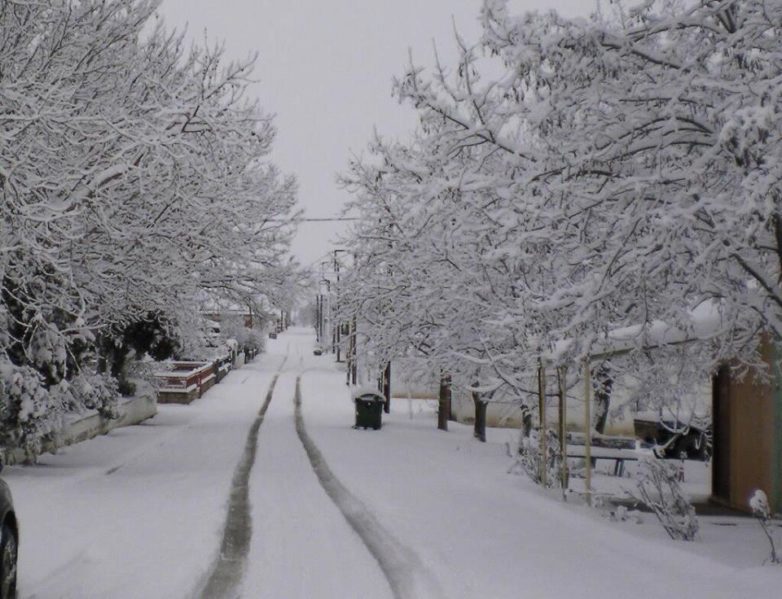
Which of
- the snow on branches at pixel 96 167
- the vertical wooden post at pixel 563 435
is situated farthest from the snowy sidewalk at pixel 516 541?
the snow on branches at pixel 96 167

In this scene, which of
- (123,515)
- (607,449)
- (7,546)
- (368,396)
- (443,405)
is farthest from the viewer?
(443,405)

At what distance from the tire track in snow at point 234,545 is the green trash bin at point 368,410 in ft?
35.0

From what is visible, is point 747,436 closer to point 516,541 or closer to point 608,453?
point 608,453

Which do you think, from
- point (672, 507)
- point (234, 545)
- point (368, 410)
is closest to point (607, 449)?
point (672, 507)

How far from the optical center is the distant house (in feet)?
43.6

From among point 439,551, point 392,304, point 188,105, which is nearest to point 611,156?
point 439,551

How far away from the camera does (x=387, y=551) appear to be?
8773 millimetres

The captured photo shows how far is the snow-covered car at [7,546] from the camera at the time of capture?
19.6 feet

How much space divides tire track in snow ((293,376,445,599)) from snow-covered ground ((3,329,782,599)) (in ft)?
0.12

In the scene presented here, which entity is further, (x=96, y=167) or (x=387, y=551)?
(x=96, y=167)

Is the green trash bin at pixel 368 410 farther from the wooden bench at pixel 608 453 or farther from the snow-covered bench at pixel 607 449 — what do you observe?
the wooden bench at pixel 608 453

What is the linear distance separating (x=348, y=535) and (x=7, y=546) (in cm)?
417

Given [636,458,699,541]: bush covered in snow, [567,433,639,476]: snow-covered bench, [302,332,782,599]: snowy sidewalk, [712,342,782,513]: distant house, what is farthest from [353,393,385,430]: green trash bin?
[636,458,699,541]: bush covered in snow

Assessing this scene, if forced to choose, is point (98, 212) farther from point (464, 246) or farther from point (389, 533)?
point (464, 246)
